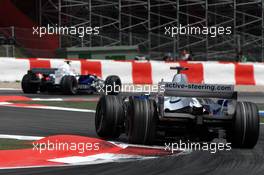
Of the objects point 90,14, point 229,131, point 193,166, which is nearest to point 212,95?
point 229,131

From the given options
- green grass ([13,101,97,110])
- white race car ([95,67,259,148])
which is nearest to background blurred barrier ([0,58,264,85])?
green grass ([13,101,97,110])

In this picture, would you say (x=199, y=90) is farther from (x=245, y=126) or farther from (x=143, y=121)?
(x=143, y=121)

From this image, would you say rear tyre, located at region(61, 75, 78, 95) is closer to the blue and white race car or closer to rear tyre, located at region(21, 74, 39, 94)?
the blue and white race car

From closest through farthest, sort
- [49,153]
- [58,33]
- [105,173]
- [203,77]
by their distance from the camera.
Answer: [105,173] < [49,153] < [203,77] < [58,33]

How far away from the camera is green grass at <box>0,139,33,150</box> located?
9.78m

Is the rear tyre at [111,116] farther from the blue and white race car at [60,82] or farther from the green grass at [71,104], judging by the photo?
the blue and white race car at [60,82]

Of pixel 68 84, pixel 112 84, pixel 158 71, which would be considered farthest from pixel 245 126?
pixel 158 71

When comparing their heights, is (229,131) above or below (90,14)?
below

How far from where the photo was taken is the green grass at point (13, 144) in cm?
978

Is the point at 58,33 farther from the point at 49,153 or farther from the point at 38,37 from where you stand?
the point at 49,153

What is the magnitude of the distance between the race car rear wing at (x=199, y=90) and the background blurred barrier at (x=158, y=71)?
14.8 m

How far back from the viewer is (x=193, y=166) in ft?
27.9

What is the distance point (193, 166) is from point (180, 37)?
29.0 meters

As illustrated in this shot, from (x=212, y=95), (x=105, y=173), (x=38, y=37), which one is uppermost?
(x=38, y=37)
